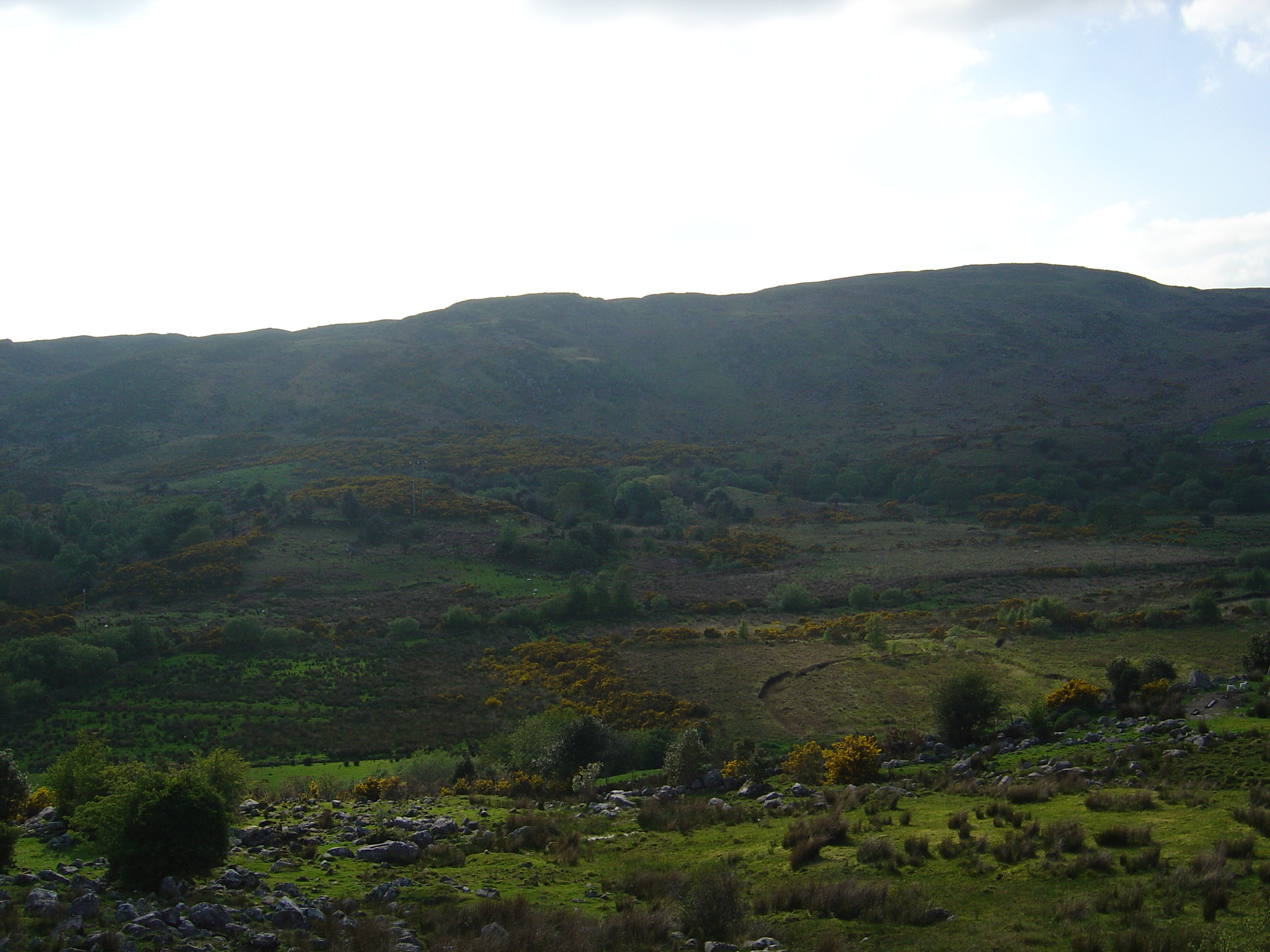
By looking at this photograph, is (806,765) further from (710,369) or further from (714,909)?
(710,369)

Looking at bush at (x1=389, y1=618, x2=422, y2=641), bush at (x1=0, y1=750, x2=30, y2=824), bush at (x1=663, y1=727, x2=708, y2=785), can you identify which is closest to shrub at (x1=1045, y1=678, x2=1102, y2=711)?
bush at (x1=663, y1=727, x2=708, y2=785)

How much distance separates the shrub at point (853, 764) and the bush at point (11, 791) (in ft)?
57.5

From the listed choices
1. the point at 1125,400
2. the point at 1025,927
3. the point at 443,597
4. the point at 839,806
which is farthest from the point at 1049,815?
the point at 1125,400

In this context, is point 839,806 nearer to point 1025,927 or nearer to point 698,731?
point 1025,927

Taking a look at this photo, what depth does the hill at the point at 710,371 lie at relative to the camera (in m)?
102

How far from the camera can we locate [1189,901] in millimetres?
9617

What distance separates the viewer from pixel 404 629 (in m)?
43.7

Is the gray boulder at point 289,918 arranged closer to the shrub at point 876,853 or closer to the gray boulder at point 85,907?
the gray boulder at point 85,907

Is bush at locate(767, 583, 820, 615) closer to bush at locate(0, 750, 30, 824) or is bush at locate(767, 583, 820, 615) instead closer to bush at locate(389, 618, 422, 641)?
bush at locate(389, 618, 422, 641)

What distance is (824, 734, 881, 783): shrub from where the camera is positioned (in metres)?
19.2

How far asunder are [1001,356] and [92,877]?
127380mm

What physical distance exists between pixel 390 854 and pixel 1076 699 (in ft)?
58.9

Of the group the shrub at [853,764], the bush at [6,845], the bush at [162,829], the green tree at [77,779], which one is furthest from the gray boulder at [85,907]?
the shrub at [853,764]

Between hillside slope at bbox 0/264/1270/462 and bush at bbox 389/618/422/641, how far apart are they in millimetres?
61227
